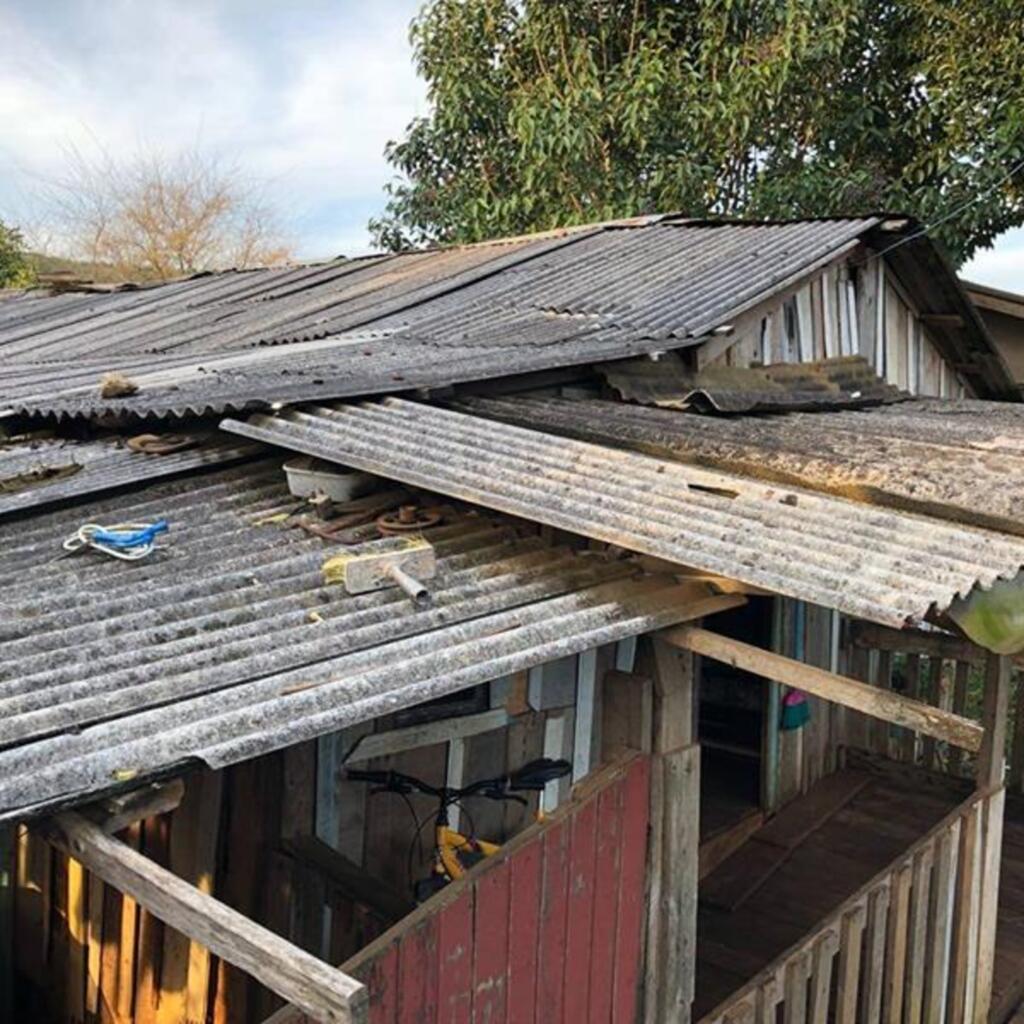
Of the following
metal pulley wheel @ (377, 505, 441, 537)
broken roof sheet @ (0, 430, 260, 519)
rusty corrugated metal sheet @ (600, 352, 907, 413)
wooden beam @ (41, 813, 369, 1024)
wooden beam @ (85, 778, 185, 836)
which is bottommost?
wooden beam @ (41, 813, 369, 1024)

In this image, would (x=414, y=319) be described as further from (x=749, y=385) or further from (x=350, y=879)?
(x=350, y=879)

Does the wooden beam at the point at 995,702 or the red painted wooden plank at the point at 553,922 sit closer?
the red painted wooden plank at the point at 553,922

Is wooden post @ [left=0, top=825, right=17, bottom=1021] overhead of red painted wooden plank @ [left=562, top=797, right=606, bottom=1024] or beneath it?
beneath

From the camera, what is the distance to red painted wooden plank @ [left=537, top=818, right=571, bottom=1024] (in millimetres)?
3223

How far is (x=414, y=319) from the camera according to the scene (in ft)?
24.2

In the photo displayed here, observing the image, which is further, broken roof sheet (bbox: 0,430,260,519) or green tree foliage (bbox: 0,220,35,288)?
green tree foliage (bbox: 0,220,35,288)

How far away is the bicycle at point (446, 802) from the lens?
4.32m

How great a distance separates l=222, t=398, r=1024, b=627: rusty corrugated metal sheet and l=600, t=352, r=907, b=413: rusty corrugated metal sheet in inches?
64.6

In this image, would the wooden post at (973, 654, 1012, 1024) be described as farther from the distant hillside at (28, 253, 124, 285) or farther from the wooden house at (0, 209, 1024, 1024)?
the distant hillside at (28, 253, 124, 285)

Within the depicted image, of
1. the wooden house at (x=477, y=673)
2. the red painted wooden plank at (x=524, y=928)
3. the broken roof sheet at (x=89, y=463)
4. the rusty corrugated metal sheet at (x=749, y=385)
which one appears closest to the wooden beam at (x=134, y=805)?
the wooden house at (x=477, y=673)

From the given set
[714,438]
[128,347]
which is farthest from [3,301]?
[714,438]

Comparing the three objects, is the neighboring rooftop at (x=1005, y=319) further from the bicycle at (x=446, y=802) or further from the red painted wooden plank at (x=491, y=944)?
the red painted wooden plank at (x=491, y=944)

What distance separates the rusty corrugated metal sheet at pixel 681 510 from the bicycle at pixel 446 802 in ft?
4.83

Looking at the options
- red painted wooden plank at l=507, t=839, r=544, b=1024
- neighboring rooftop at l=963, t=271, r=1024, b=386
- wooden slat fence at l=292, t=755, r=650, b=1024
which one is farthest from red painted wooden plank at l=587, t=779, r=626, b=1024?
neighboring rooftop at l=963, t=271, r=1024, b=386
